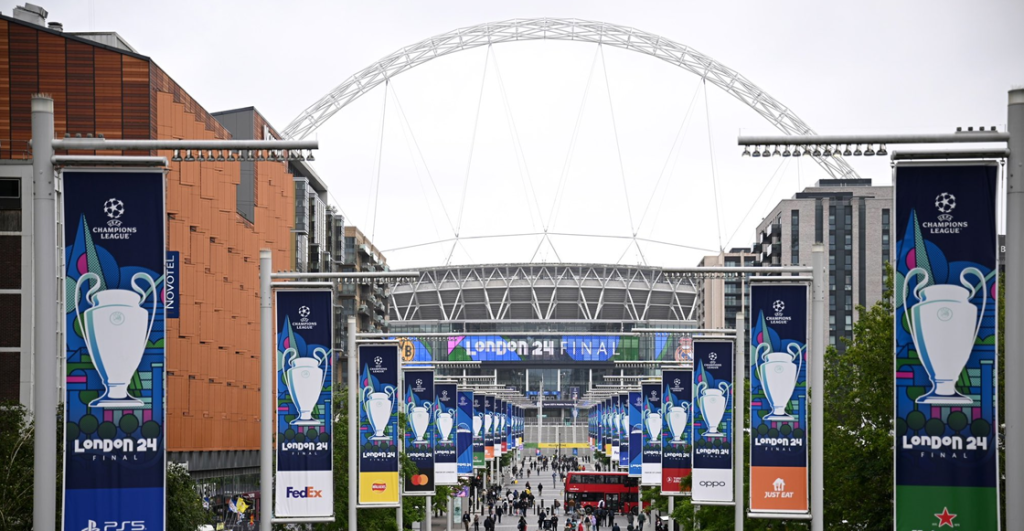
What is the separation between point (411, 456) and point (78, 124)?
24661mm

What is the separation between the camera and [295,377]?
3369cm

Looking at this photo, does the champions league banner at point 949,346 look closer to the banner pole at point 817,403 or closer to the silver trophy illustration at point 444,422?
the banner pole at point 817,403

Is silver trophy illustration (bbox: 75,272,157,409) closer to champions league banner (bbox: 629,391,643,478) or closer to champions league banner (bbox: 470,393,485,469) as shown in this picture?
champions league banner (bbox: 629,391,643,478)

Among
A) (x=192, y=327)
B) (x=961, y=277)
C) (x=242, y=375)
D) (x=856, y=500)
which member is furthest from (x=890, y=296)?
(x=242, y=375)

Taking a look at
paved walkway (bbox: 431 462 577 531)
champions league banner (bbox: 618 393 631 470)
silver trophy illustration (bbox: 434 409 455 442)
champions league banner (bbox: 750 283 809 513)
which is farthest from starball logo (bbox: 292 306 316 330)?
paved walkway (bbox: 431 462 577 531)

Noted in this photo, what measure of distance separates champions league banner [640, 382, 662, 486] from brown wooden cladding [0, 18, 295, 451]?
25.1 m

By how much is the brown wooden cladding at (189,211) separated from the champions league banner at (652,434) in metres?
25.1

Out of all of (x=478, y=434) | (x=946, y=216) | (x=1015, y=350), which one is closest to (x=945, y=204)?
(x=946, y=216)

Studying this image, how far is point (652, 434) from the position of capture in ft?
235

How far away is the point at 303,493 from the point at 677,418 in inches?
971

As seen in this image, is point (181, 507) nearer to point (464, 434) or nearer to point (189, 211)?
point (189, 211)

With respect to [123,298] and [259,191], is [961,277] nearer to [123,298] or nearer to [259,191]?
[123,298]

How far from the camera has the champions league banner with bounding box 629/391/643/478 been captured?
8356cm

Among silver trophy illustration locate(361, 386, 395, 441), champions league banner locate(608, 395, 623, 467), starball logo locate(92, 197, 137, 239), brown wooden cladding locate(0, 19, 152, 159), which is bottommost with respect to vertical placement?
champions league banner locate(608, 395, 623, 467)
